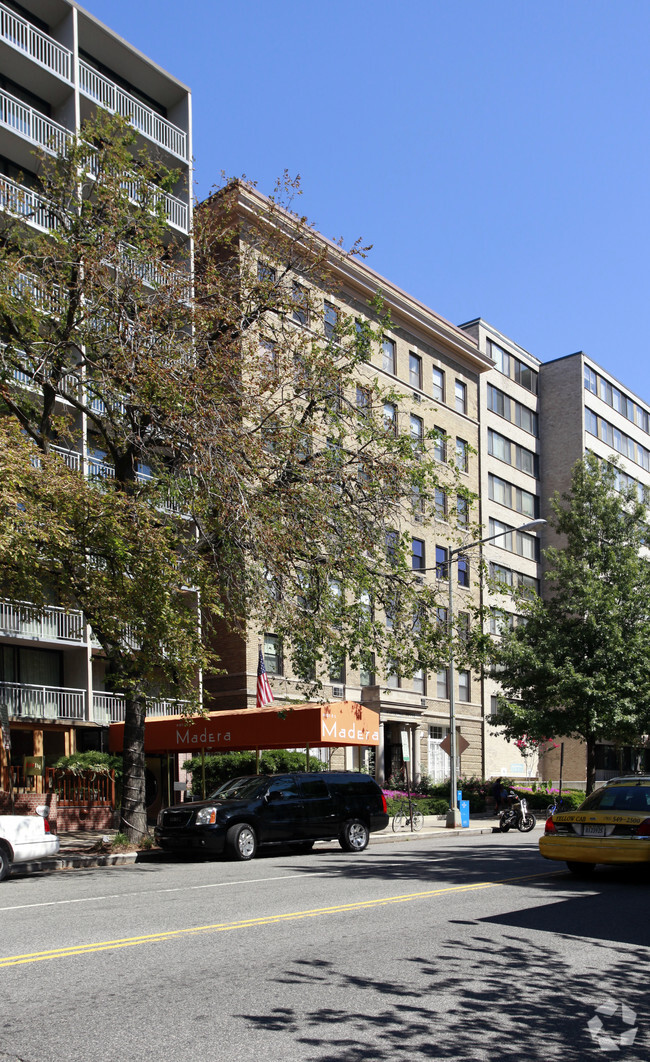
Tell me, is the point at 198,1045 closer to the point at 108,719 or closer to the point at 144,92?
the point at 108,719

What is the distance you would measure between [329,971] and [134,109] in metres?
34.1

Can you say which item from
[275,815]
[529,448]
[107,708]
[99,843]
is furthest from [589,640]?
[99,843]

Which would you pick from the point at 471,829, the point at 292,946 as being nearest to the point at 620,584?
the point at 471,829

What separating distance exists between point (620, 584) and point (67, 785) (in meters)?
22.6

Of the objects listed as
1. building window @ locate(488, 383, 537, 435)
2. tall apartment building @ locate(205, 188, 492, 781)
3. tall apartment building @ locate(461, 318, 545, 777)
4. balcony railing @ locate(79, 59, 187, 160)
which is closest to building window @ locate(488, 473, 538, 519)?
tall apartment building @ locate(461, 318, 545, 777)

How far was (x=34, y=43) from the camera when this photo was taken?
3225 cm

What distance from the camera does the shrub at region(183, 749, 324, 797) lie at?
30.8m

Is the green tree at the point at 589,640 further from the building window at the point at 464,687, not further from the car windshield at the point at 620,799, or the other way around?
the car windshield at the point at 620,799

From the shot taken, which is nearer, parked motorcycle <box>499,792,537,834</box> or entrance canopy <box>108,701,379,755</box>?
entrance canopy <box>108,701,379,755</box>

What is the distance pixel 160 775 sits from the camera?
103ft

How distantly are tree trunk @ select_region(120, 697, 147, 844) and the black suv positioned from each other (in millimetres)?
1701

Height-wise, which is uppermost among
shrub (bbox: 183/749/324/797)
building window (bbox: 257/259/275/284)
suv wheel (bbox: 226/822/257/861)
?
building window (bbox: 257/259/275/284)

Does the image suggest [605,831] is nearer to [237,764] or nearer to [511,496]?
[237,764]

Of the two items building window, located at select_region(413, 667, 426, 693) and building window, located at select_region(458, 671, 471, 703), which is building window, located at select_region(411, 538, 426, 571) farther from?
building window, located at select_region(458, 671, 471, 703)
